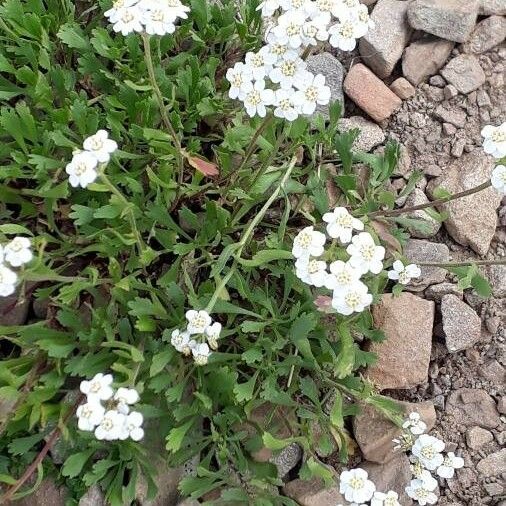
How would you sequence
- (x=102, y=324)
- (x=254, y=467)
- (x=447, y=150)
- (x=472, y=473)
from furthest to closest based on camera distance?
(x=447, y=150) < (x=472, y=473) < (x=254, y=467) < (x=102, y=324)

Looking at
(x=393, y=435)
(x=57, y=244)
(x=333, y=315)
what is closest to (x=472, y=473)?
(x=393, y=435)

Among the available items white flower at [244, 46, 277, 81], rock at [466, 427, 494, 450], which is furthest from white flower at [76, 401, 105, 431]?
rock at [466, 427, 494, 450]

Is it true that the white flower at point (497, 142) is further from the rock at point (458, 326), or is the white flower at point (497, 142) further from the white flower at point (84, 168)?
the white flower at point (84, 168)

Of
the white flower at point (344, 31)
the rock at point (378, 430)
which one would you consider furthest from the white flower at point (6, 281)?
the rock at point (378, 430)

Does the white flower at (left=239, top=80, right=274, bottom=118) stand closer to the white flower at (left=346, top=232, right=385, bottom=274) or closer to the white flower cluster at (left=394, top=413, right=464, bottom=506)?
the white flower at (left=346, top=232, right=385, bottom=274)

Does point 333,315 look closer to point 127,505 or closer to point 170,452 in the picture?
point 170,452

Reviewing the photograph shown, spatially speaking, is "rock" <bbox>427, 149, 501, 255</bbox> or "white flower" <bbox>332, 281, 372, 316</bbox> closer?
"white flower" <bbox>332, 281, 372, 316</bbox>

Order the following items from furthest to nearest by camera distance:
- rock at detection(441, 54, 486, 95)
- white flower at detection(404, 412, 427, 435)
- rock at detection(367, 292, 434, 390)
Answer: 1. rock at detection(441, 54, 486, 95)
2. rock at detection(367, 292, 434, 390)
3. white flower at detection(404, 412, 427, 435)
